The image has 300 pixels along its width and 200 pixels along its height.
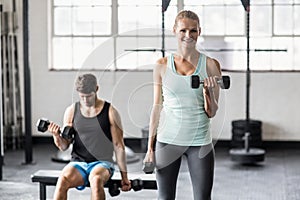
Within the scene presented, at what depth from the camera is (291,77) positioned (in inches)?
252

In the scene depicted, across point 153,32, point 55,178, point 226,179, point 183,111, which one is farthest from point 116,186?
point 153,32

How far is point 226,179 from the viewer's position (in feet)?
17.1

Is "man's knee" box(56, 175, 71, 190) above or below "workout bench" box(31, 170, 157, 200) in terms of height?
above

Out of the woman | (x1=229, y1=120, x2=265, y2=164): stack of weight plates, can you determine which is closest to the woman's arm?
the woman

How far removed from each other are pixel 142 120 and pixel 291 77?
1.62 meters

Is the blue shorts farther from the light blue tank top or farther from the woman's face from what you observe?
the woman's face

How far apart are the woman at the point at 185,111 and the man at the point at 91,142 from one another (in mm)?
804

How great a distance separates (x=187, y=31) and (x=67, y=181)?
50.7 inches

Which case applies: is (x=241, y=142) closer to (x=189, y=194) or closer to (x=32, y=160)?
(x=189, y=194)

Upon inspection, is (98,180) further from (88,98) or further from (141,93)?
(141,93)

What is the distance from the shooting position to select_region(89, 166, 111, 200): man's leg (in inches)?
133

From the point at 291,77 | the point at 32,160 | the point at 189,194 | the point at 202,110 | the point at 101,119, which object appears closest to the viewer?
the point at 202,110

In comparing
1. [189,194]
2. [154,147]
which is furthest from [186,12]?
[189,194]

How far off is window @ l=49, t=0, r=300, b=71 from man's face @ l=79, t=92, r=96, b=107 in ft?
9.14
